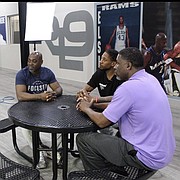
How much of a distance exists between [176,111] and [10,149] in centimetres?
290

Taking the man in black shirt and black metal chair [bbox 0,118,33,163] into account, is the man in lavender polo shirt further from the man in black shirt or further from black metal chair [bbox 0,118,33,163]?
black metal chair [bbox 0,118,33,163]

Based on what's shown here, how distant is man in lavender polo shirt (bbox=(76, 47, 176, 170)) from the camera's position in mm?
1552

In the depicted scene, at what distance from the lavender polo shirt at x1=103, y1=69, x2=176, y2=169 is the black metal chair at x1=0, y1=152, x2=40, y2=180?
2.06 feet

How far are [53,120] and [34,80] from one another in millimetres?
911

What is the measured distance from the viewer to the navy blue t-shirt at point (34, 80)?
8.14ft

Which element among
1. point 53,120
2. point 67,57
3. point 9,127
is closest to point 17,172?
point 53,120

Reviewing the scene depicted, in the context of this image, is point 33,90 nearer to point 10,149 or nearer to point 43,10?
point 10,149

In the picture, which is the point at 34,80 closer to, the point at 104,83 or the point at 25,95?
the point at 25,95

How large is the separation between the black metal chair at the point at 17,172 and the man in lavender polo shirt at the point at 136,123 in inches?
15.9

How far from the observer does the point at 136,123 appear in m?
1.58

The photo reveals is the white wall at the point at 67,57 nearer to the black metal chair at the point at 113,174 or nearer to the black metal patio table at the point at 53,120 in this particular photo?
the black metal patio table at the point at 53,120

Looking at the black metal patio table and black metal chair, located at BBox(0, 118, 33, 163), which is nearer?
the black metal patio table

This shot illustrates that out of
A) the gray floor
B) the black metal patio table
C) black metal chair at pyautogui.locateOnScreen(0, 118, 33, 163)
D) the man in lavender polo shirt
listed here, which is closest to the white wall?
the gray floor

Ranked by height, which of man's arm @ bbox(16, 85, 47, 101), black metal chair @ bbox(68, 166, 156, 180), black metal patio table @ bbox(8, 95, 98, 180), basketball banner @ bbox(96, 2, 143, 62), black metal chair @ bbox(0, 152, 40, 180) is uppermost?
basketball banner @ bbox(96, 2, 143, 62)
